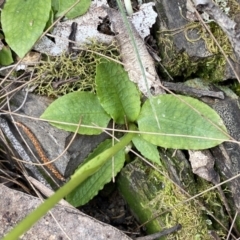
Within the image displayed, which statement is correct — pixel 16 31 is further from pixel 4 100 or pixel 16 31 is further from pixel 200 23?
pixel 200 23

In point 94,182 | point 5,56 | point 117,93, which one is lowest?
point 94,182

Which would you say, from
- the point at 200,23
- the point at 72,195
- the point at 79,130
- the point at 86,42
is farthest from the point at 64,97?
the point at 200,23

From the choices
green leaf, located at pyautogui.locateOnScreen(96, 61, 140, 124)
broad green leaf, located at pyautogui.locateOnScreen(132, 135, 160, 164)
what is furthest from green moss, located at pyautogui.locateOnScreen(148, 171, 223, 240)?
green leaf, located at pyautogui.locateOnScreen(96, 61, 140, 124)

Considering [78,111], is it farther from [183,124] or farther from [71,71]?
[183,124]

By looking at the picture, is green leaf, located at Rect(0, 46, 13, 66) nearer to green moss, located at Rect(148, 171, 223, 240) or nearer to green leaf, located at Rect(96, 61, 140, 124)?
green leaf, located at Rect(96, 61, 140, 124)

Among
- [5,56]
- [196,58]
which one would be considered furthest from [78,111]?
[196,58]

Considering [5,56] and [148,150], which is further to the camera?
[5,56]
